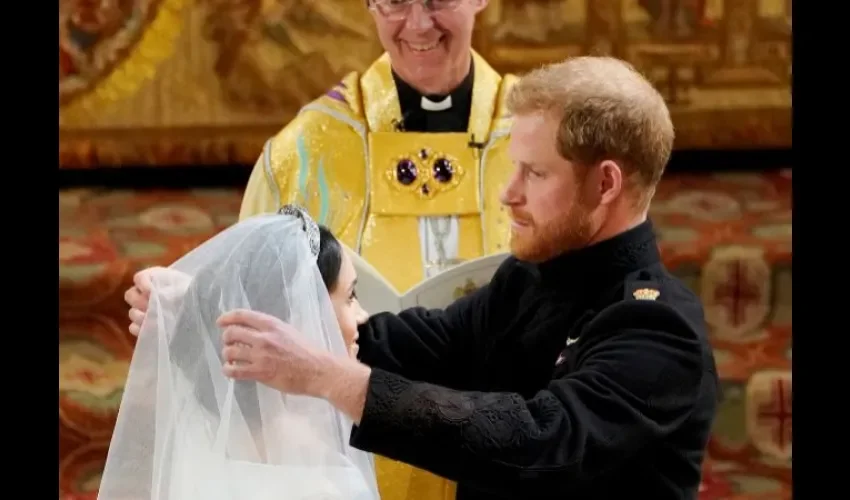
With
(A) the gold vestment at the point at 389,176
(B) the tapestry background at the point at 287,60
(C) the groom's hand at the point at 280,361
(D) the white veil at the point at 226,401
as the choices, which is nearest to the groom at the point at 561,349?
(C) the groom's hand at the point at 280,361

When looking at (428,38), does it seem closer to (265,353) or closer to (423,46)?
(423,46)

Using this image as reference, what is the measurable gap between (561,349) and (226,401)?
63 cm

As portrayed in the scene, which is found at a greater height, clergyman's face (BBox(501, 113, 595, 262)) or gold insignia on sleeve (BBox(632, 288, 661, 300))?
clergyman's face (BBox(501, 113, 595, 262))

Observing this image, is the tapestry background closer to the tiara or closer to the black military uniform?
the black military uniform

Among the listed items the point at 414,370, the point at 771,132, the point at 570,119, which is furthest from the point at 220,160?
the point at 570,119

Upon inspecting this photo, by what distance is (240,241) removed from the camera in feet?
7.08

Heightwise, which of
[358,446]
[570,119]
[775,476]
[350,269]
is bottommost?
[775,476]

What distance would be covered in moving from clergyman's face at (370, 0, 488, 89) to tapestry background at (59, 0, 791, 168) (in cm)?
217

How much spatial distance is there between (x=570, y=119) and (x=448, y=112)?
1373mm

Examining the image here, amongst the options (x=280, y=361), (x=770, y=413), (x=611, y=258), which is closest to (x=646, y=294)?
(x=611, y=258)

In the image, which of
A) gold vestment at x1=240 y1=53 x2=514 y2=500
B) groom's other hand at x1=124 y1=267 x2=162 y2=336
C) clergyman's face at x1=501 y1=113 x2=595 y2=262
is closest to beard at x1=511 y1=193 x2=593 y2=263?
clergyman's face at x1=501 y1=113 x2=595 y2=262

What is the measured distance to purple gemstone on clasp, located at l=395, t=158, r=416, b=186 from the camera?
3.58 metres

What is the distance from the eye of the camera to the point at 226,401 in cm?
210

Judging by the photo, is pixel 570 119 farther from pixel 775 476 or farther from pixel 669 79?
pixel 669 79
